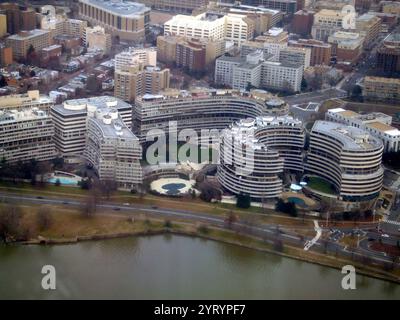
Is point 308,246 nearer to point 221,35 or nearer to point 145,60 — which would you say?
point 145,60

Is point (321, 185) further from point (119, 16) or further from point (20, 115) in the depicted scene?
point (119, 16)

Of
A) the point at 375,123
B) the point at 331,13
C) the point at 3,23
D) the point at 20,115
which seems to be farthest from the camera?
the point at 331,13

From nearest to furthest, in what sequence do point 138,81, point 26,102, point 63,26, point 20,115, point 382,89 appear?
point 20,115
point 26,102
point 138,81
point 382,89
point 63,26

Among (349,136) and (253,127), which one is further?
(253,127)

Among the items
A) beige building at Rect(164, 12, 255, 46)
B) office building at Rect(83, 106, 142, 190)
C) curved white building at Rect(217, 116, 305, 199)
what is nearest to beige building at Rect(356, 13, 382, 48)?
beige building at Rect(164, 12, 255, 46)

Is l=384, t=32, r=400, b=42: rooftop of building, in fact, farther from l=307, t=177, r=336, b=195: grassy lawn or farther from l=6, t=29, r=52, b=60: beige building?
l=307, t=177, r=336, b=195: grassy lawn

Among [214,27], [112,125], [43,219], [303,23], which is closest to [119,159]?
[112,125]

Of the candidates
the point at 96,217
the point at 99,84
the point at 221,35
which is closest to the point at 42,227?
the point at 96,217
